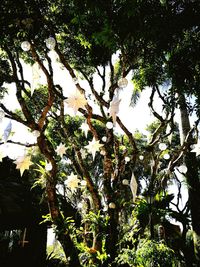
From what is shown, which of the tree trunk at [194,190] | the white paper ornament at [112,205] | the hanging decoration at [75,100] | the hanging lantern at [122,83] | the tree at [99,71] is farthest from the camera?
the tree trunk at [194,190]

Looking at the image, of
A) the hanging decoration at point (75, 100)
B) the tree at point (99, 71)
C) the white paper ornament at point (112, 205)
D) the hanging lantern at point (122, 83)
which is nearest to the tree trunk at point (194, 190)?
the tree at point (99, 71)

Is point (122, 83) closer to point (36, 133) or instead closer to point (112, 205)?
point (36, 133)

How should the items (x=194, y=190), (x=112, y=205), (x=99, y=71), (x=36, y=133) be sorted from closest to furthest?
(x=36, y=133)
(x=112, y=205)
(x=194, y=190)
(x=99, y=71)

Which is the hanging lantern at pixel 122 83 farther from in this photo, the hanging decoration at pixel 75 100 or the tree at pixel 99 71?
the hanging decoration at pixel 75 100

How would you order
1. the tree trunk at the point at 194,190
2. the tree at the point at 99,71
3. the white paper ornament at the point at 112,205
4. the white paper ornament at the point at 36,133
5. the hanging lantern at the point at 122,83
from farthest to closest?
the tree trunk at the point at 194,190
the white paper ornament at the point at 112,205
the white paper ornament at the point at 36,133
the hanging lantern at the point at 122,83
the tree at the point at 99,71

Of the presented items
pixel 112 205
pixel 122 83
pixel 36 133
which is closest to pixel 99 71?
pixel 36 133

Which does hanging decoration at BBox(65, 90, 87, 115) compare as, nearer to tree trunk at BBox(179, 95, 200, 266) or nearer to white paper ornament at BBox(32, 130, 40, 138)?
white paper ornament at BBox(32, 130, 40, 138)

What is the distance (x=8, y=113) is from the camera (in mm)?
5180

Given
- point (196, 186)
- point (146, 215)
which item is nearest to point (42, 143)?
point (146, 215)

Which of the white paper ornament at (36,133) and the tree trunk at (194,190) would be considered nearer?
the white paper ornament at (36,133)

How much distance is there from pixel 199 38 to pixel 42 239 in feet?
29.2

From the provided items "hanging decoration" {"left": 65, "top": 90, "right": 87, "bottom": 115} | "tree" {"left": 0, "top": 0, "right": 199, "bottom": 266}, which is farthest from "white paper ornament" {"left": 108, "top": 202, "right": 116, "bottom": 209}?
"hanging decoration" {"left": 65, "top": 90, "right": 87, "bottom": 115}

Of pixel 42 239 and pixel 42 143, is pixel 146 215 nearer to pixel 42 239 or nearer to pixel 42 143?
pixel 42 143

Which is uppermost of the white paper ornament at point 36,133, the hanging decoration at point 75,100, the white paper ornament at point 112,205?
the white paper ornament at point 36,133
